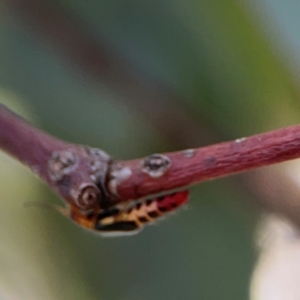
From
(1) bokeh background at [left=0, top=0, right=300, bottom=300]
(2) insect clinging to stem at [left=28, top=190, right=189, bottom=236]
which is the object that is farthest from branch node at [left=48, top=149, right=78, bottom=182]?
(1) bokeh background at [left=0, top=0, right=300, bottom=300]

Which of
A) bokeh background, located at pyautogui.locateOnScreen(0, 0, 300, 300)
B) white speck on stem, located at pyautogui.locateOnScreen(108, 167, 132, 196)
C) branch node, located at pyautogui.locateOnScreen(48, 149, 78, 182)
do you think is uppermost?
bokeh background, located at pyautogui.locateOnScreen(0, 0, 300, 300)

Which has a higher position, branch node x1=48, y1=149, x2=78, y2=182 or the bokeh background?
the bokeh background

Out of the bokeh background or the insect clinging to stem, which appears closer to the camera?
the insect clinging to stem

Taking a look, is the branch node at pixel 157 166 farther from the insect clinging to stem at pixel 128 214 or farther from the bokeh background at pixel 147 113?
the bokeh background at pixel 147 113

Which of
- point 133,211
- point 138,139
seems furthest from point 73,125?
point 133,211

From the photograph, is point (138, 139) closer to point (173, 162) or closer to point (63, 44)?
point (63, 44)

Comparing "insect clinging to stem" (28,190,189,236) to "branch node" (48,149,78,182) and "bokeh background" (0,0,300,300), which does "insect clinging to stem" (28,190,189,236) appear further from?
"bokeh background" (0,0,300,300)

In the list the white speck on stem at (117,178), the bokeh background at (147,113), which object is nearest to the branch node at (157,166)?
the white speck on stem at (117,178)

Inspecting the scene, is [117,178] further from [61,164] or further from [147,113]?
[147,113]
